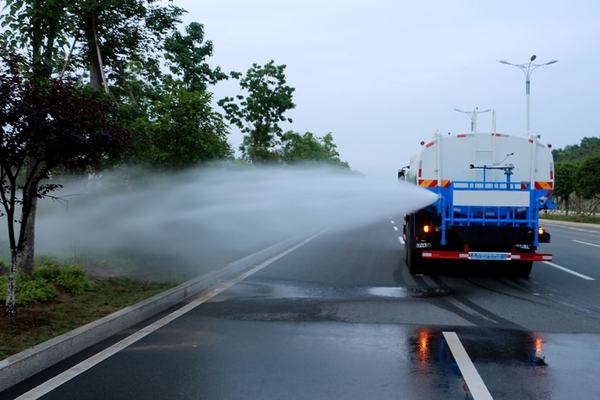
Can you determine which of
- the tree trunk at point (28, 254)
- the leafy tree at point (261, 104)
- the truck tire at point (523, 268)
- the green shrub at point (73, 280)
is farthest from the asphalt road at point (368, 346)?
the leafy tree at point (261, 104)

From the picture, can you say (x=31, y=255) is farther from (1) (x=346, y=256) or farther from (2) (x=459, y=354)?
(1) (x=346, y=256)

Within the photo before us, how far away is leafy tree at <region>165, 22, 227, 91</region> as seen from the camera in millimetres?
12188

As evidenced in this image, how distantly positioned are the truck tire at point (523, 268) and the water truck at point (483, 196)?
3.03ft

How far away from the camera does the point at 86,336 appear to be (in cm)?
594

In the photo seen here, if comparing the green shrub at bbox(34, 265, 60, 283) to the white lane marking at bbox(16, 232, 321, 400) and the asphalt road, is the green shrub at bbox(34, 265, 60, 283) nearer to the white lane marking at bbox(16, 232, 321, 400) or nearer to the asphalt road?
the white lane marking at bbox(16, 232, 321, 400)

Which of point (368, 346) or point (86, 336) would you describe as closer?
point (86, 336)

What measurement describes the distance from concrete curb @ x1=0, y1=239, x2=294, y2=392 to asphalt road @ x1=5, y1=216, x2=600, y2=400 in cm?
24

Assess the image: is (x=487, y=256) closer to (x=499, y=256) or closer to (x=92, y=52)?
(x=499, y=256)

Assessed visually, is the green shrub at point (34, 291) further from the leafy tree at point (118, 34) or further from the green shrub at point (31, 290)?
the leafy tree at point (118, 34)

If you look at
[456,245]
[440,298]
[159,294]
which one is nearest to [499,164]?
[456,245]

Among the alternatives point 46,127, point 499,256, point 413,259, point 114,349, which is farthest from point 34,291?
point 499,256

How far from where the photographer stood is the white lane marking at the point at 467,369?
4.62 m

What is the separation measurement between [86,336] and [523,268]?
8751 millimetres

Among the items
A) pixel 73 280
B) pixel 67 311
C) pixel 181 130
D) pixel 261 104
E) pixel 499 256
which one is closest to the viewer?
pixel 67 311
